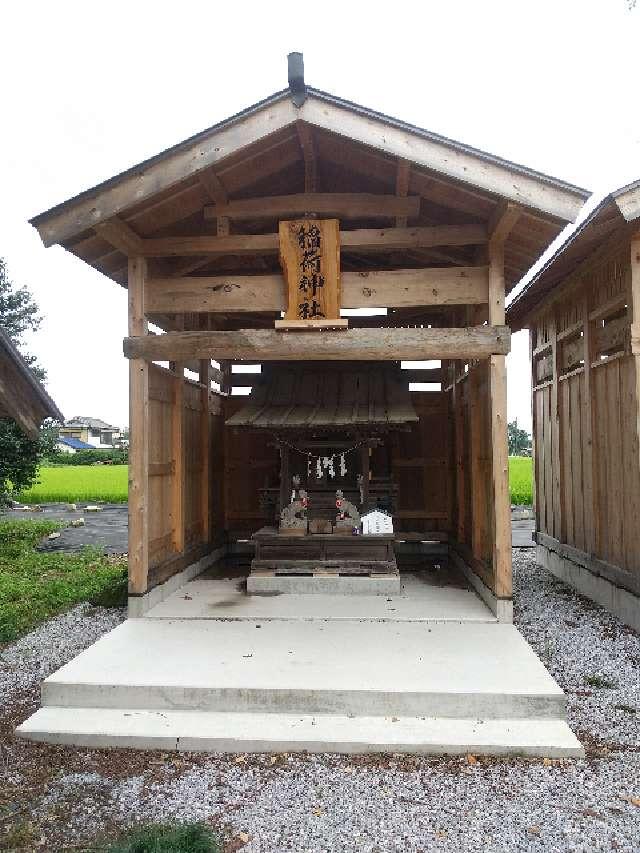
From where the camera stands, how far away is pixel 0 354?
329 centimetres

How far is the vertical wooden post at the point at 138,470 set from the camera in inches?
260

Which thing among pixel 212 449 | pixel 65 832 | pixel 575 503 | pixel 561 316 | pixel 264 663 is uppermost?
pixel 561 316

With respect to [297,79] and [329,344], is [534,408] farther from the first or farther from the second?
[297,79]

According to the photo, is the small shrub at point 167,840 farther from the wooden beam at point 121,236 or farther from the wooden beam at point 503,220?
the wooden beam at point 503,220

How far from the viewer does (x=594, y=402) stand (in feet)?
26.8

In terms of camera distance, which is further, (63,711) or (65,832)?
(63,711)

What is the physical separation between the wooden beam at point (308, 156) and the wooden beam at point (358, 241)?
0.76 meters

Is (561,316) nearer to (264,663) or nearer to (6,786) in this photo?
(264,663)

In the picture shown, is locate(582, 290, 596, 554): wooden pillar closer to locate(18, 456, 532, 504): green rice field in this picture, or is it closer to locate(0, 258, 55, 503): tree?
locate(0, 258, 55, 503): tree

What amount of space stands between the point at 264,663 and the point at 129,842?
78.1 inches

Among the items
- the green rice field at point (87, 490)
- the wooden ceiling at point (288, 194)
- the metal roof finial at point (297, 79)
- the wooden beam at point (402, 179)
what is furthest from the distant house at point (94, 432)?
the metal roof finial at point (297, 79)

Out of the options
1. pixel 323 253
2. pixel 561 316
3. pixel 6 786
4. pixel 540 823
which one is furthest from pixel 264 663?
pixel 561 316

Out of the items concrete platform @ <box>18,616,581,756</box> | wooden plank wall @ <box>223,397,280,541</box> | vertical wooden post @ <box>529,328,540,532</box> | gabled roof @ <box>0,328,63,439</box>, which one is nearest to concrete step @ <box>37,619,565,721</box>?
concrete platform @ <box>18,616,581,756</box>

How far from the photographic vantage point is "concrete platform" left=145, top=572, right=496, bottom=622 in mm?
6493
